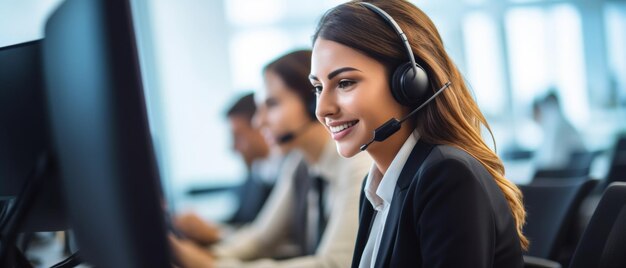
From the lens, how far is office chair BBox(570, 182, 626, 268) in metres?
1.02

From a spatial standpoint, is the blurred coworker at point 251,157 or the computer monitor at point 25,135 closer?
the computer monitor at point 25,135

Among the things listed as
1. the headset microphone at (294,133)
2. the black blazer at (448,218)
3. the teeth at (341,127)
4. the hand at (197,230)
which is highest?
the teeth at (341,127)

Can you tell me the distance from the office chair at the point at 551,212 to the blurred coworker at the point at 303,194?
442 millimetres

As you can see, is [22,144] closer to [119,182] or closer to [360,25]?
[119,182]

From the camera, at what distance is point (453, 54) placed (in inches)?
207

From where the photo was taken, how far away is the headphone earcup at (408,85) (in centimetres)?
99

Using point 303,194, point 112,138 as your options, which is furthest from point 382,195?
point 303,194

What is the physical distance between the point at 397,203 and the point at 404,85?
19 cm

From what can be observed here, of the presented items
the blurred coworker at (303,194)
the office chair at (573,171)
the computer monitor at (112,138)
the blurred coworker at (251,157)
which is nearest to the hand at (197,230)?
the blurred coworker at (303,194)

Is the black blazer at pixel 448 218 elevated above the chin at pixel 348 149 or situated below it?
below

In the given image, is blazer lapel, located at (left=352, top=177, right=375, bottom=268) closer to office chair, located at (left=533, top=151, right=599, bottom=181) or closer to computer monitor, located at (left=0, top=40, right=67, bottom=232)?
computer monitor, located at (left=0, top=40, right=67, bottom=232)

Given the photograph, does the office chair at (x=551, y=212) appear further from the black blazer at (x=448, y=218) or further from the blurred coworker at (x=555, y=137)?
the blurred coworker at (x=555, y=137)

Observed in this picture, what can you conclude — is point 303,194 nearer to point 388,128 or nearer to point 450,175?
point 388,128

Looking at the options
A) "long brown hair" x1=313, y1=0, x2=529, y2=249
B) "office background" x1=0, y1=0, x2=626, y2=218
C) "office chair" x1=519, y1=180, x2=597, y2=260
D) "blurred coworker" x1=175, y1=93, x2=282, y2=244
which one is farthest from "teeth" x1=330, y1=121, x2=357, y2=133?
"office background" x1=0, y1=0, x2=626, y2=218
